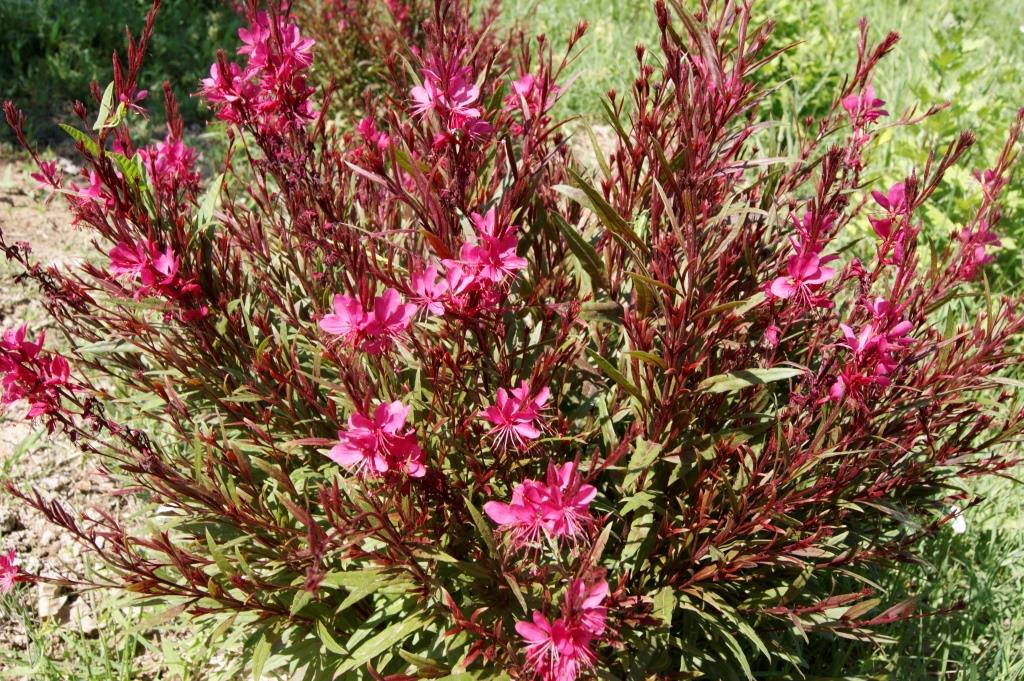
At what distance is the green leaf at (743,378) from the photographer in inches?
64.2

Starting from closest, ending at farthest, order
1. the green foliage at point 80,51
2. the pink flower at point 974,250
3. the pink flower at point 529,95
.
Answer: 1. the pink flower at point 974,250
2. the pink flower at point 529,95
3. the green foliage at point 80,51

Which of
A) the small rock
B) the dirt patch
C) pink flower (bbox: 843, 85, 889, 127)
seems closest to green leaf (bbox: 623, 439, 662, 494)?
pink flower (bbox: 843, 85, 889, 127)

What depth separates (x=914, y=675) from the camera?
2389 mm

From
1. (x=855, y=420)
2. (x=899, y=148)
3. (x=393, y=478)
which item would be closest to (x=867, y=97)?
(x=855, y=420)

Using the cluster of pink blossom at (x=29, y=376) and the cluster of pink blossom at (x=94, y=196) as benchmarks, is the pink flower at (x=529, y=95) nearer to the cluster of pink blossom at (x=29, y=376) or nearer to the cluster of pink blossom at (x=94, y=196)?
the cluster of pink blossom at (x=94, y=196)

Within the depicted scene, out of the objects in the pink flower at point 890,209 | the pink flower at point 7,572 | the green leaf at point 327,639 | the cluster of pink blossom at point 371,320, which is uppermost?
the pink flower at point 890,209

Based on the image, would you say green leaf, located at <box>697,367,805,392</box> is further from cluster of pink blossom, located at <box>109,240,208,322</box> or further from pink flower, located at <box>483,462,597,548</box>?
cluster of pink blossom, located at <box>109,240,208,322</box>

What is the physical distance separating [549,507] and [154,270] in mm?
1056

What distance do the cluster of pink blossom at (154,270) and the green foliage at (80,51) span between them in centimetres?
411

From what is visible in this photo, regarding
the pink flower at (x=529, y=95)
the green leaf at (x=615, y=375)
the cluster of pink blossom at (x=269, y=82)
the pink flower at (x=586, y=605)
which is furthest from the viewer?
the pink flower at (x=529, y=95)

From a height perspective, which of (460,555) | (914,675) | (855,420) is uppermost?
(855,420)

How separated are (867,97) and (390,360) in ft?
4.07

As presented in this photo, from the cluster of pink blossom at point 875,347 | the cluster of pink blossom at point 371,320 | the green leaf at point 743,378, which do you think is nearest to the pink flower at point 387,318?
the cluster of pink blossom at point 371,320

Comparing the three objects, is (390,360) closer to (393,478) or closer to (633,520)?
(393,478)
